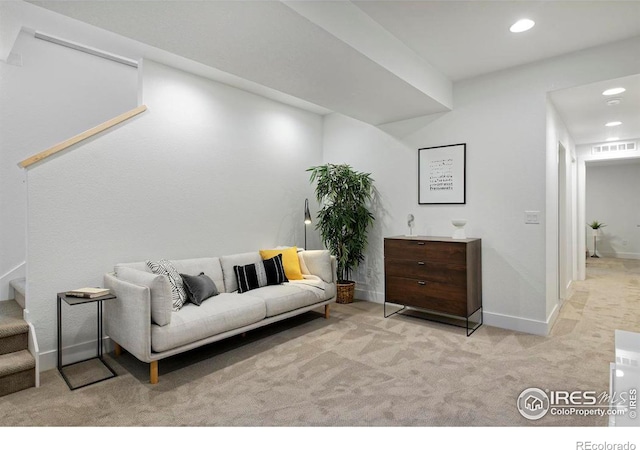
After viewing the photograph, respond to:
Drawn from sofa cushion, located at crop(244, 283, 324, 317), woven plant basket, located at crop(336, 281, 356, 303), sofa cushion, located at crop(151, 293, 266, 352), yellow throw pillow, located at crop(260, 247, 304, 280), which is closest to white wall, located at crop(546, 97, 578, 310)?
woven plant basket, located at crop(336, 281, 356, 303)

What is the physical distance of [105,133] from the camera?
10.2 ft

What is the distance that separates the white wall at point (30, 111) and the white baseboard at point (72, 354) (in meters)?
1.02

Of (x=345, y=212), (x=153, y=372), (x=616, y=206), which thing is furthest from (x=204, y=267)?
(x=616, y=206)

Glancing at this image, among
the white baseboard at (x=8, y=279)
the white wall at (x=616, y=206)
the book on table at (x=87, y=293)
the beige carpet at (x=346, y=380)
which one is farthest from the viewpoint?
the white wall at (x=616, y=206)

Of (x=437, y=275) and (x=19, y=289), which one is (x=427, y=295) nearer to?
(x=437, y=275)

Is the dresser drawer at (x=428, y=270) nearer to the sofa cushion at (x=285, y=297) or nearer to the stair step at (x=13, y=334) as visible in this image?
the sofa cushion at (x=285, y=297)

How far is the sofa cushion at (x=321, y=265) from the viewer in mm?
4043

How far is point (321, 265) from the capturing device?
4.05 metres

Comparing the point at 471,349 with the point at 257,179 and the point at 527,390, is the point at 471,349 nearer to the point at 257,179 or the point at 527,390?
the point at 527,390

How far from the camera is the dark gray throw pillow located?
309 centimetres

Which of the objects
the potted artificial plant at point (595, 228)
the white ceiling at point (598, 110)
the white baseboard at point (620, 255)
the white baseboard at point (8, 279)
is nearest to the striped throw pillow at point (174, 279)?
the white baseboard at point (8, 279)

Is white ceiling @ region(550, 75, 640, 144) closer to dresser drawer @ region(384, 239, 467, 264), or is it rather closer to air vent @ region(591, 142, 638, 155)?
air vent @ region(591, 142, 638, 155)

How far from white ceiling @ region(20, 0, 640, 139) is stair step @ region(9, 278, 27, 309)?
222 cm

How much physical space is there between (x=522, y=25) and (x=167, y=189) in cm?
350
